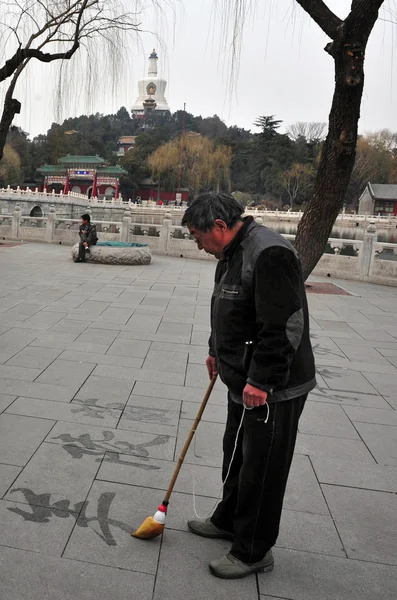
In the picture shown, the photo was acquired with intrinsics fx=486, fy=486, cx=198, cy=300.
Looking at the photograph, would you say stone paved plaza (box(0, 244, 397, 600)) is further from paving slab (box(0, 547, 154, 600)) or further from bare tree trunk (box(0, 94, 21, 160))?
bare tree trunk (box(0, 94, 21, 160))

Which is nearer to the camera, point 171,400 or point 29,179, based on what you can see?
point 171,400

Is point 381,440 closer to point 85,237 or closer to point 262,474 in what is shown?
point 262,474

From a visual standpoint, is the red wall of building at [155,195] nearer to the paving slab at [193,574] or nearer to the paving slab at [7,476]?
the paving slab at [7,476]

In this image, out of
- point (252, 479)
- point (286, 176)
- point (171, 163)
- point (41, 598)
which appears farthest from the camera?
point (286, 176)

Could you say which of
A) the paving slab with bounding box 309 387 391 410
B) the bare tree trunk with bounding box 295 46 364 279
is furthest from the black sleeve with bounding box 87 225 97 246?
the paving slab with bounding box 309 387 391 410

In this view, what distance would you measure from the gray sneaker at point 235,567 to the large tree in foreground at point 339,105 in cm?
287

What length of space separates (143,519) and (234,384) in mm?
866

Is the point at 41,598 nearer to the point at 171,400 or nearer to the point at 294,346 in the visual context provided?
the point at 294,346

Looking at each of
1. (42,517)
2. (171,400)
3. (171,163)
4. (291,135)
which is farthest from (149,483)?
(291,135)

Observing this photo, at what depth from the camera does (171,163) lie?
166ft

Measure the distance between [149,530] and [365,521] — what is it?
1.06 meters

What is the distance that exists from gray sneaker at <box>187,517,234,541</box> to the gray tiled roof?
176 ft

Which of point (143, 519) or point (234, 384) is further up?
point (234, 384)

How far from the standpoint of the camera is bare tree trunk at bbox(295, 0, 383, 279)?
3350 mm
